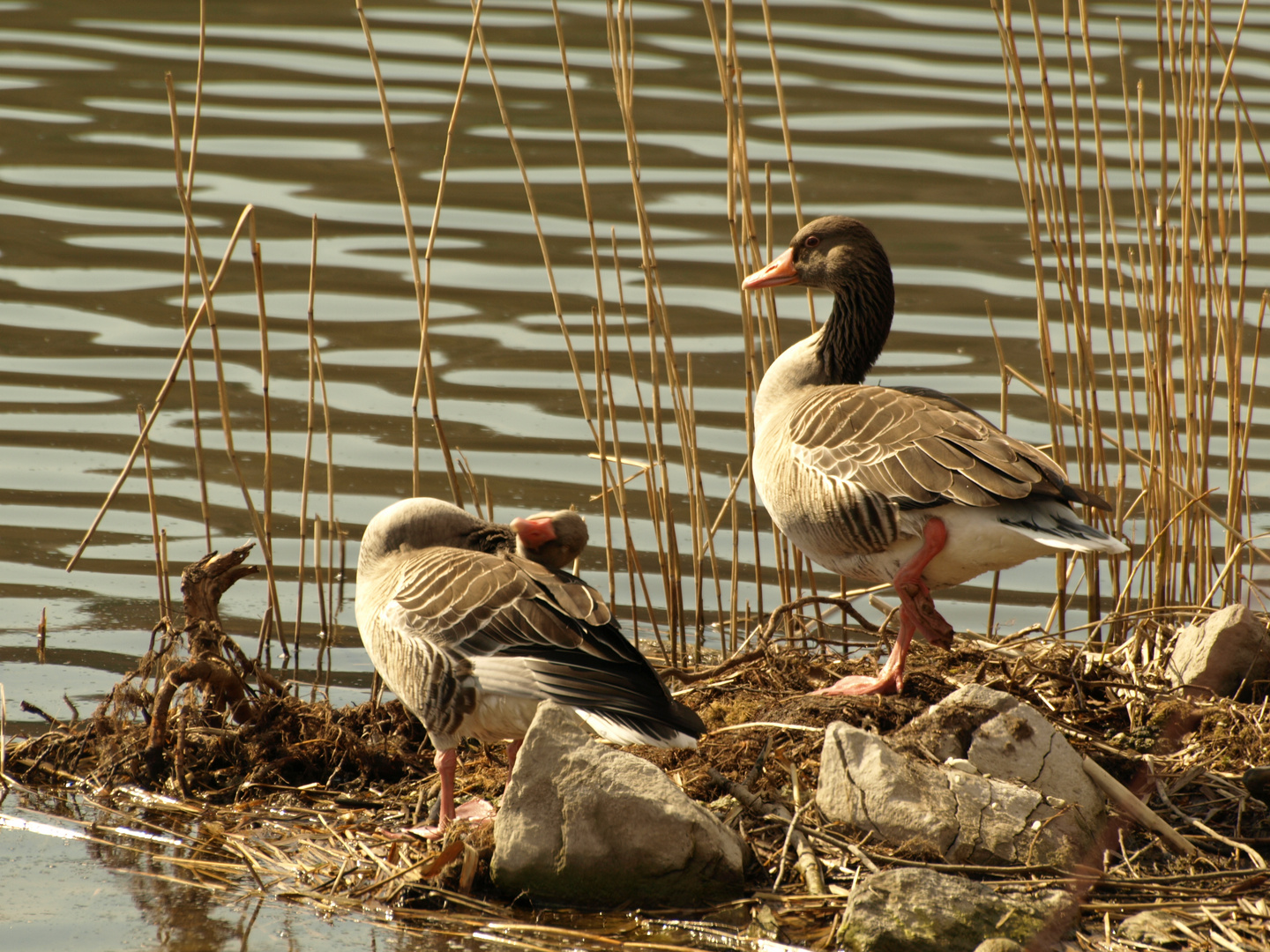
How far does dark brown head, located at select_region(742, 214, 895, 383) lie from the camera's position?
22.2 ft

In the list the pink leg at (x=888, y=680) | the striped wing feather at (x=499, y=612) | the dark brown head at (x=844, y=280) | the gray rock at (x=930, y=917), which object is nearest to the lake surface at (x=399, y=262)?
the striped wing feather at (x=499, y=612)

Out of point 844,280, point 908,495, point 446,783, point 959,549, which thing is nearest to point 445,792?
point 446,783

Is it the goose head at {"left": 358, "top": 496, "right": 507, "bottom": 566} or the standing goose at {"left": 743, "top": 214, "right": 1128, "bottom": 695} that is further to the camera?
the goose head at {"left": 358, "top": 496, "right": 507, "bottom": 566}

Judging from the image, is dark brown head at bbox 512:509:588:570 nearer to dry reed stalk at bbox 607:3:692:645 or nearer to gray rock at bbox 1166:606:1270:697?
dry reed stalk at bbox 607:3:692:645

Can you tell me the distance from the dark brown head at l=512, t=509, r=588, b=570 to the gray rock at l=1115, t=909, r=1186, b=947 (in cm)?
224

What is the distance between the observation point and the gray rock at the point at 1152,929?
4145 millimetres

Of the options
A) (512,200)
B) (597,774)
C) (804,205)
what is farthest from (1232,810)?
(512,200)

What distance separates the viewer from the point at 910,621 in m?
5.78

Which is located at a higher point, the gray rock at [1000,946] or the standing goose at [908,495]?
the standing goose at [908,495]

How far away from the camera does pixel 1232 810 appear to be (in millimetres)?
4941

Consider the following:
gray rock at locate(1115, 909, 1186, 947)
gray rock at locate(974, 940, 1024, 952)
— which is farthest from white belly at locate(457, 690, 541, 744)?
gray rock at locate(1115, 909, 1186, 947)

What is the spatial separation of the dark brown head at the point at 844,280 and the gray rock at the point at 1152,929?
120 inches

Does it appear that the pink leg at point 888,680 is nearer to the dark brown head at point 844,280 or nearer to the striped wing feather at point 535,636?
the striped wing feather at point 535,636

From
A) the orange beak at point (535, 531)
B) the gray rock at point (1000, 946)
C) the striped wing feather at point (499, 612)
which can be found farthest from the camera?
the orange beak at point (535, 531)
